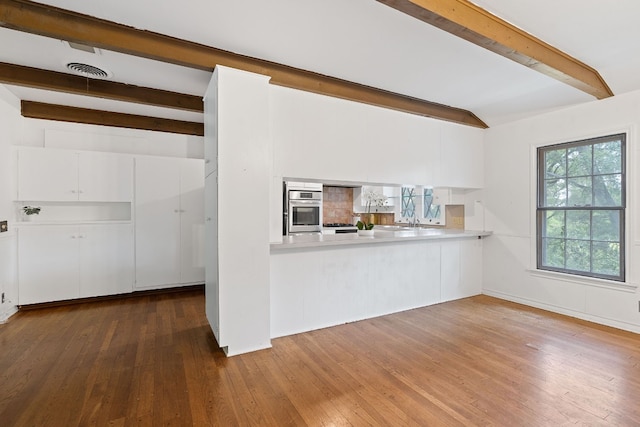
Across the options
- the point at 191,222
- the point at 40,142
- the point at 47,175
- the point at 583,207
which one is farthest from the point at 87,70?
the point at 583,207

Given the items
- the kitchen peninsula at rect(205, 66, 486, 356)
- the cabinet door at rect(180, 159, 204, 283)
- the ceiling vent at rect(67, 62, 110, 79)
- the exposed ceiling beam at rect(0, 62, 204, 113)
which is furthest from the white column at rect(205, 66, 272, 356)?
the cabinet door at rect(180, 159, 204, 283)

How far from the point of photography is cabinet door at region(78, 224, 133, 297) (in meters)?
4.06

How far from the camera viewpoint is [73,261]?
3986mm

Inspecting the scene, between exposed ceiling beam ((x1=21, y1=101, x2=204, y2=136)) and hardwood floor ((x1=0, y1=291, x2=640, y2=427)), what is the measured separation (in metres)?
2.63

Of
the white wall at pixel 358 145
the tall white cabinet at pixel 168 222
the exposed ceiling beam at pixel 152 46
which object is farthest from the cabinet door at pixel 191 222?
the exposed ceiling beam at pixel 152 46

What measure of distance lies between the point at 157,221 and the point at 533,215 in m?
5.19

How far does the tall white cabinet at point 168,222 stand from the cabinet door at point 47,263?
29.1 inches

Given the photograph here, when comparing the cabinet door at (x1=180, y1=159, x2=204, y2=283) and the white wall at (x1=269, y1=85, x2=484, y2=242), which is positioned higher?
the white wall at (x1=269, y1=85, x2=484, y2=242)

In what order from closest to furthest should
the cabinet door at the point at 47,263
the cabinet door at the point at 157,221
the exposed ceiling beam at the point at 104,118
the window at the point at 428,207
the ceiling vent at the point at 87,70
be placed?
the ceiling vent at the point at 87,70 → the cabinet door at the point at 47,263 → the exposed ceiling beam at the point at 104,118 → the cabinet door at the point at 157,221 → the window at the point at 428,207

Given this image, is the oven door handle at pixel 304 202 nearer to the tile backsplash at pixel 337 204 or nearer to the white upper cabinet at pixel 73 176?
the tile backsplash at pixel 337 204

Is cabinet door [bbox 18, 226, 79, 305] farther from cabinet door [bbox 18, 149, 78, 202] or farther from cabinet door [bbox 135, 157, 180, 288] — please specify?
cabinet door [bbox 135, 157, 180, 288]

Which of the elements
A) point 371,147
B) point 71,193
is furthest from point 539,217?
point 71,193

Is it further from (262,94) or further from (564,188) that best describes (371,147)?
(564,188)

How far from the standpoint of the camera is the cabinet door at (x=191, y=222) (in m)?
4.66
